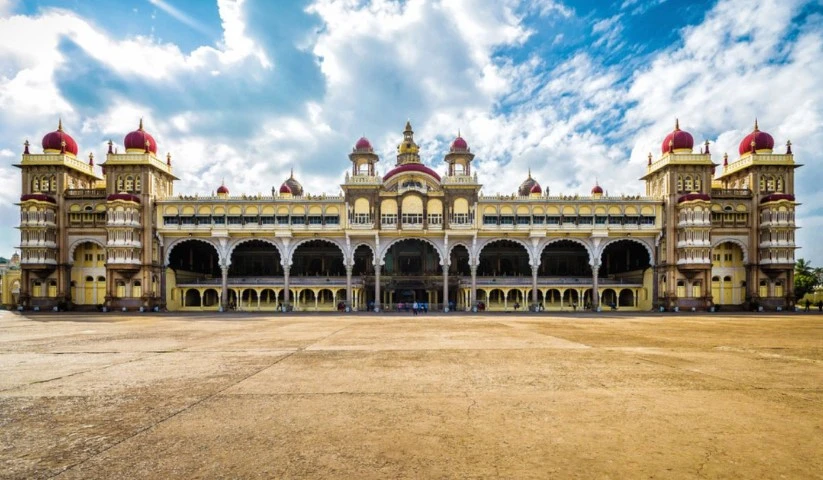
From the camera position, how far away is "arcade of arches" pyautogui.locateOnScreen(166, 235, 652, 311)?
56562 millimetres

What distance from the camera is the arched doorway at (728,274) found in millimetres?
57031

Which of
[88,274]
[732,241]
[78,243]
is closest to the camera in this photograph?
[78,243]

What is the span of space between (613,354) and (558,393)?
22.5ft

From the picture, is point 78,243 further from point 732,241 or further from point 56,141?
point 732,241

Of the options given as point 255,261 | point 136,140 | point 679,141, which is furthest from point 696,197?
point 136,140

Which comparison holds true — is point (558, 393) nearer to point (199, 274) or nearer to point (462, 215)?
point (462, 215)

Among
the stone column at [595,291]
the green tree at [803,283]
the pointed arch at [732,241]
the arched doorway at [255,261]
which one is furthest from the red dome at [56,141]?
the green tree at [803,283]

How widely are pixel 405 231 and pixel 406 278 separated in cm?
635

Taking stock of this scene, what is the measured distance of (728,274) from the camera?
189ft

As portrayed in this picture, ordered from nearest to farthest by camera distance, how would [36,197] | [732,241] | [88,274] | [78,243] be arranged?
[36,197], [78,243], [732,241], [88,274]

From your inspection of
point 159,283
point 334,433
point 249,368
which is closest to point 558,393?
point 334,433

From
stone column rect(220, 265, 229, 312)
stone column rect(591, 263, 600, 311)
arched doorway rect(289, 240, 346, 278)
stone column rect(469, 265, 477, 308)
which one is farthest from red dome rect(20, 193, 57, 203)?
stone column rect(591, 263, 600, 311)

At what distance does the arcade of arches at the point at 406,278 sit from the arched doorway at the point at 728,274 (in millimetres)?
7556

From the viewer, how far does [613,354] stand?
15.9m
